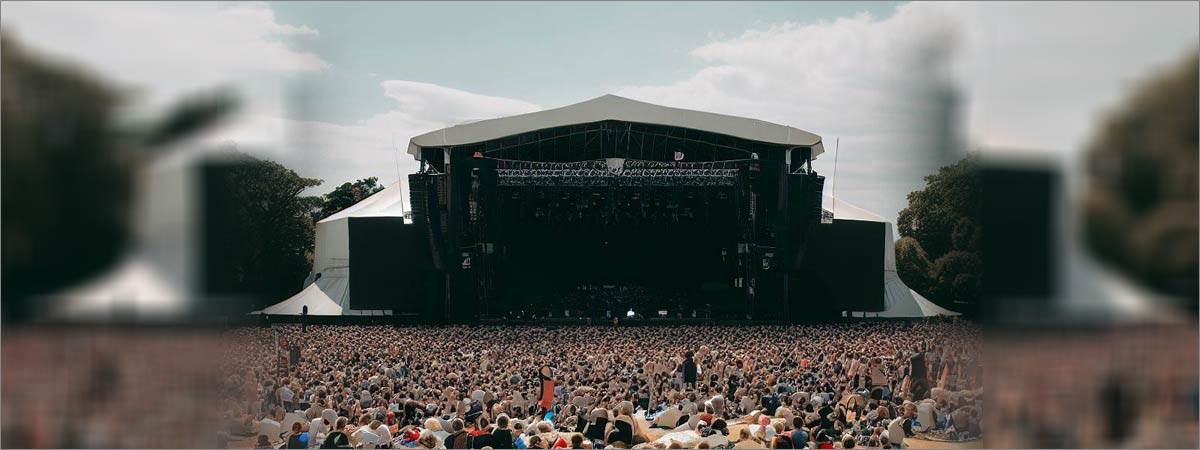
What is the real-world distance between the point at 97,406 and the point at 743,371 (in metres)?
12.8

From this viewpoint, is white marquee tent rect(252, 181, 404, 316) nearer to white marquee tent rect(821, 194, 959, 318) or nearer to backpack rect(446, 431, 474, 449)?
white marquee tent rect(821, 194, 959, 318)

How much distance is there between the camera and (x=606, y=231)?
127 feet

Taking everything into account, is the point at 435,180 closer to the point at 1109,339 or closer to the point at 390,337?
the point at 390,337

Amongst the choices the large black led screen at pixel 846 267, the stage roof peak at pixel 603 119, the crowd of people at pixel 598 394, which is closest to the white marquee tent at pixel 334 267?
the stage roof peak at pixel 603 119

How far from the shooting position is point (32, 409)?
3.94m

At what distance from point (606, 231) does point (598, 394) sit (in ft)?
85.8

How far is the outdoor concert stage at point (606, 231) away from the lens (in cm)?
3192

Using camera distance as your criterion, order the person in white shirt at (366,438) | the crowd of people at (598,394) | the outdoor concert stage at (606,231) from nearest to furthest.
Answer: the crowd of people at (598,394) < the person in white shirt at (366,438) < the outdoor concert stage at (606,231)

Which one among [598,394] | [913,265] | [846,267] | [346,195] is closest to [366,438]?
[598,394]

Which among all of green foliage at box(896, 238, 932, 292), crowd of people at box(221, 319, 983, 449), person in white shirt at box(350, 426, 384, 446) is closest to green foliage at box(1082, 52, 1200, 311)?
crowd of people at box(221, 319, 983, 449)

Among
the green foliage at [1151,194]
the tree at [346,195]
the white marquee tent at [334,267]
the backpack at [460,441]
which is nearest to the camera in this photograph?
the green foliage at [1151,194]

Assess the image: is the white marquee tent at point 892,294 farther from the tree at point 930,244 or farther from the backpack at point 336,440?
the backpack at point 336,440

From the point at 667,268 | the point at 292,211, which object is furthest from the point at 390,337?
the point at 292,211

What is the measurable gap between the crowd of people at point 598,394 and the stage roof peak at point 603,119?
33.0 feet
